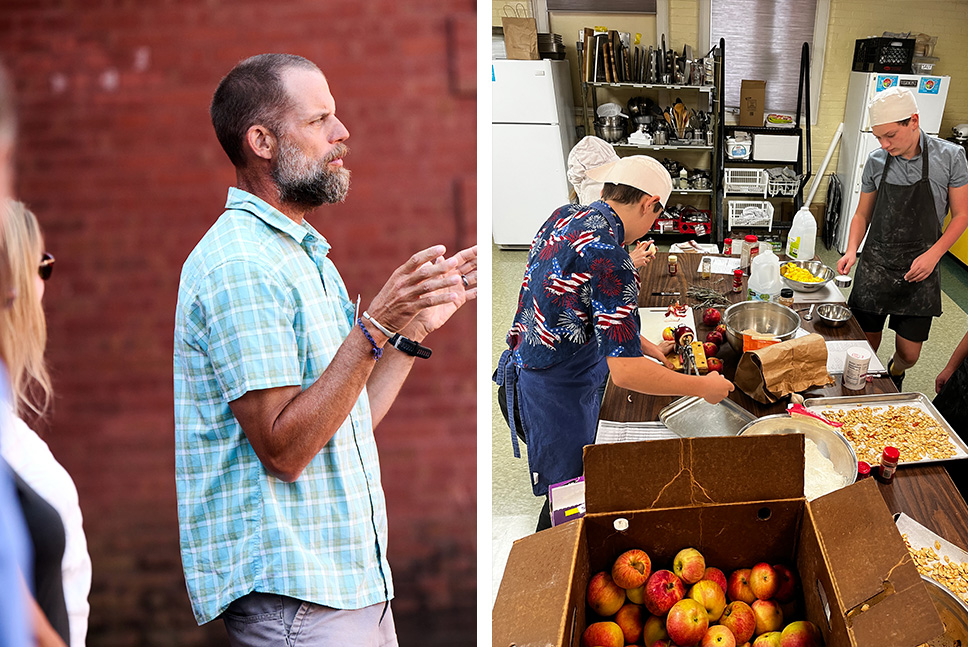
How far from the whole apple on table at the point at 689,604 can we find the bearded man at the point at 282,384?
80 cm

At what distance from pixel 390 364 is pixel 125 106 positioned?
301 millimetres

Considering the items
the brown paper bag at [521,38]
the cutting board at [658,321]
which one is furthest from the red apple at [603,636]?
the brown paper bag at [521,38]

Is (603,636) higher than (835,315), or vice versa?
(835,315)

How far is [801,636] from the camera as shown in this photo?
1216mm

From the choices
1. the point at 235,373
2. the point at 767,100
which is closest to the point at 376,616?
the point at 235,373

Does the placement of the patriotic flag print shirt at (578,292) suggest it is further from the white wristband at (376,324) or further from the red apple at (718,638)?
the white wristband at (376,324)

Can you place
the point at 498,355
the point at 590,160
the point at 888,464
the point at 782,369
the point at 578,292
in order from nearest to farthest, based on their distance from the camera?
the point at 888,464, the point at 578,292, the point at 782,369, the point at 590,160, the point at 498,355

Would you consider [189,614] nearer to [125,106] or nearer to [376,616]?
[376,616]

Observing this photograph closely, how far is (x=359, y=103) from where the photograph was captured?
0.59m

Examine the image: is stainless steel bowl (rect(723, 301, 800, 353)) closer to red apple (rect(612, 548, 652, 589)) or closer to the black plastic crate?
red apple (rect(612, 548, 652, 589))

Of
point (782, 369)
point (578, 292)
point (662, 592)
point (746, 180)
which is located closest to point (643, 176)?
point (578, 292)

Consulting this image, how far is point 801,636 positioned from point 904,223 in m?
2.74

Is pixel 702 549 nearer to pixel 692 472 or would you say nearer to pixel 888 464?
pixel 692 472

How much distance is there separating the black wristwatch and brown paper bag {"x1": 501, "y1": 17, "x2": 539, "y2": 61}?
17.9 ft
